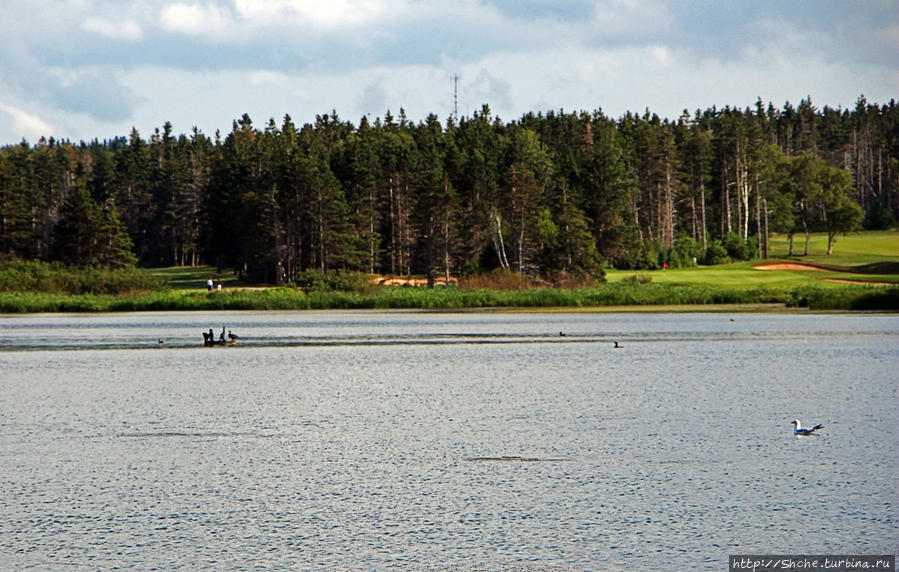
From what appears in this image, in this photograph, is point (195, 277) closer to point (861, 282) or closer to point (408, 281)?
point (408, 281)

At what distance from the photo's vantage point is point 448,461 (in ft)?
49.0

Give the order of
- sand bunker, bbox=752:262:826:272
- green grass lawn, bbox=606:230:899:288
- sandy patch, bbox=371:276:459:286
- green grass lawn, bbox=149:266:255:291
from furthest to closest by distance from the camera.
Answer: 1. green grass lawn, bbox=149:266:255:291
2. sand bunker, bbox=752:262:826:272
3. sandy patch, bbox=371:276:459:286
4. green grass lawn, bbox=606:230:899:288

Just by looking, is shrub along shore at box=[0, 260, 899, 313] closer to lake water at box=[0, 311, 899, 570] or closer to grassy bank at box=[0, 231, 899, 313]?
grassy bank at box=[0, 231, 899, 313]

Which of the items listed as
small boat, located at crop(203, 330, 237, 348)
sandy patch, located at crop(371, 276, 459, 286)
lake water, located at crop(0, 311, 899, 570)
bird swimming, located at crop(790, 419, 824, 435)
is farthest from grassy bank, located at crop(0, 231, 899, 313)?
bird swimming, located at crop(790, 419, 824, 435)

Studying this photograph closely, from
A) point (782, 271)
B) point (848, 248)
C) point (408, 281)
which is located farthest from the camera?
point (848, 248)

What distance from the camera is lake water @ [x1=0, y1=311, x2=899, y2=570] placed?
34.5 feet

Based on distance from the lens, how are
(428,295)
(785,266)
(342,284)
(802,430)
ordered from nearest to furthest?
(802,430) → (428,295) → (342,284) → (785,266)

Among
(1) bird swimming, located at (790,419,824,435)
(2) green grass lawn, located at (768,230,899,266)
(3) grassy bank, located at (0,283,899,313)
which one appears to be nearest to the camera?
(1) bird swimming, located at (790,419,824,435)

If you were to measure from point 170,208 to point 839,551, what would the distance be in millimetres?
144131

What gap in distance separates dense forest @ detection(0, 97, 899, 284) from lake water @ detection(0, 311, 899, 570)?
191 ft

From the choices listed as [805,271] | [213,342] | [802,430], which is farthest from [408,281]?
[802,430]

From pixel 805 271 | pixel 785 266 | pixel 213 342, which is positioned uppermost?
pixel 785 266

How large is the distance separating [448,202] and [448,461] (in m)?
76.5

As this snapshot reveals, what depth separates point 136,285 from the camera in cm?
7700
